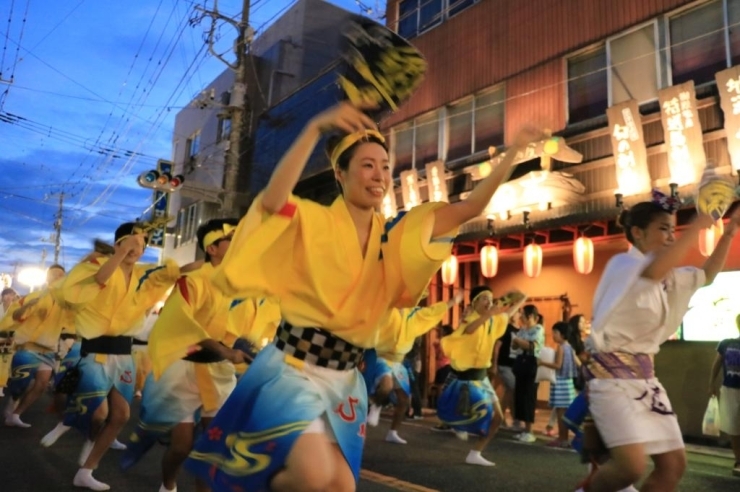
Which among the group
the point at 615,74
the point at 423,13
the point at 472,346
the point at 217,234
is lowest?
the point at 472,346

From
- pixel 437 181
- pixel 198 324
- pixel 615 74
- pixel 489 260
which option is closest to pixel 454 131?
pixel 437 181

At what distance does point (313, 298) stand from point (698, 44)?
10292 millimetres

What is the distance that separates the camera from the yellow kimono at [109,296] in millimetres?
5027

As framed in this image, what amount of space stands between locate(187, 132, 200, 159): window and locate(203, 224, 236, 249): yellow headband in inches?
946

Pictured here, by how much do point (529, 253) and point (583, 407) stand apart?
296 inches

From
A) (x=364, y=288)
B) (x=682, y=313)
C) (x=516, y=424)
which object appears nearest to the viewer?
(x=364, y=288)

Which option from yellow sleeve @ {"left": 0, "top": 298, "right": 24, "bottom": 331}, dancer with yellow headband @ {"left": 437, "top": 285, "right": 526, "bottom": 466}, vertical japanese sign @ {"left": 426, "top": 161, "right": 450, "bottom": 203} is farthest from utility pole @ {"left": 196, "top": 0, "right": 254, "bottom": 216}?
dancer with yellow headband @ {"left": 437, "top": 285, "right": 526, "bottom": 466}

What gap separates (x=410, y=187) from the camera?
14.6 m

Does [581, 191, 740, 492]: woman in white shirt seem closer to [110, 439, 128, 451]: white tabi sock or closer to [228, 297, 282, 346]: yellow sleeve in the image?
[228, 297, 282, 346]: yellow sleeve

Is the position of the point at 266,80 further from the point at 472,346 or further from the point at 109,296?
the point at 109,296

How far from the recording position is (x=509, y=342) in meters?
10.1

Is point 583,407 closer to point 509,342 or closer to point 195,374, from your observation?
point 195,374

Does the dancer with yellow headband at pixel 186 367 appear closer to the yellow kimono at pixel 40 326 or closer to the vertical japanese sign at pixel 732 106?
the yellow kimono at pixel 40 326

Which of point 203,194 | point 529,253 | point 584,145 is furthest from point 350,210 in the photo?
point 203,194
